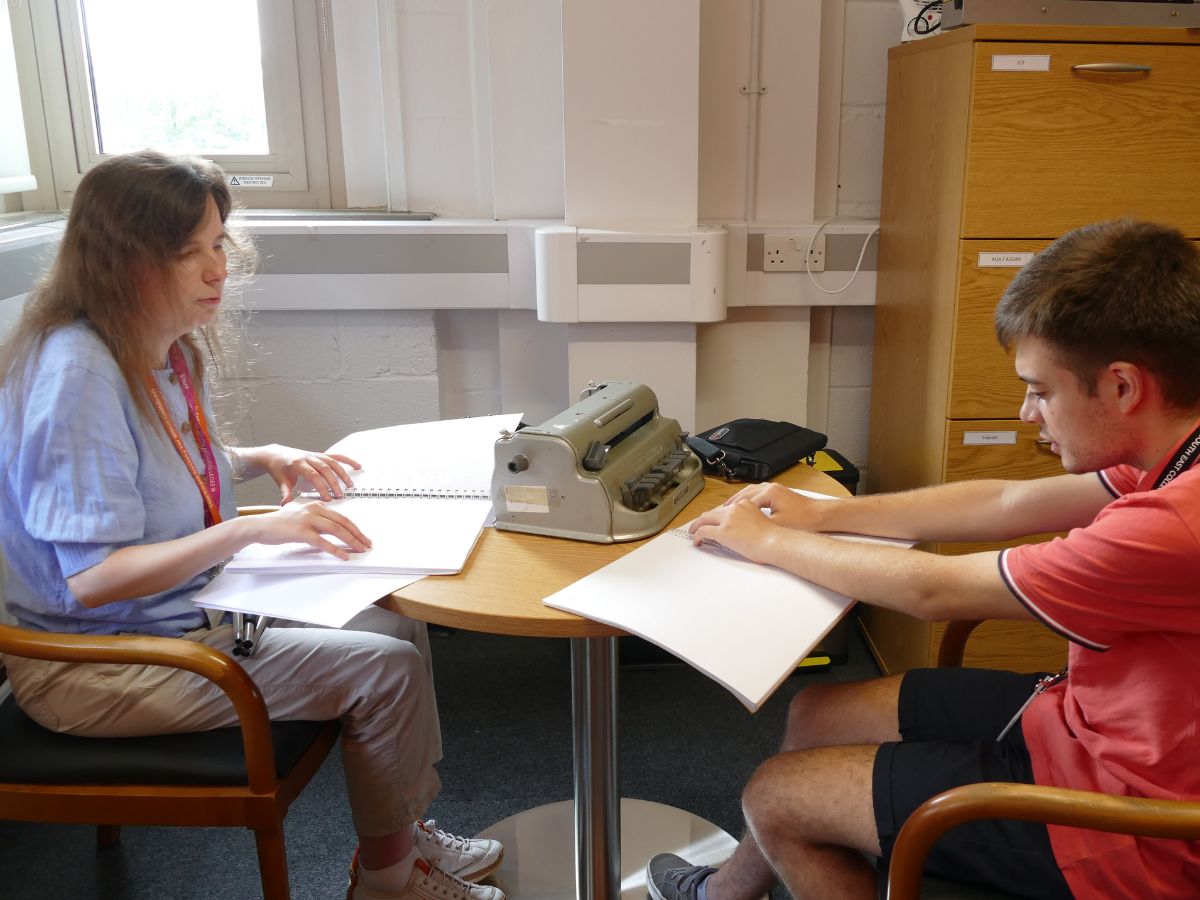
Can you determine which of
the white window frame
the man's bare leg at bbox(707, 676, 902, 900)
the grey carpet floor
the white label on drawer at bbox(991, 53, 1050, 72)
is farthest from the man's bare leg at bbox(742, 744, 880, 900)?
the white window frame

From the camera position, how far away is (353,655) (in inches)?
62.2

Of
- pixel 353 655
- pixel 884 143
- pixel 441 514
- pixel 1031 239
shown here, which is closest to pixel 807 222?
pixel 884 143

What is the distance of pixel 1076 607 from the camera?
1.14 m

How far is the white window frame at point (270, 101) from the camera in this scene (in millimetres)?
2678

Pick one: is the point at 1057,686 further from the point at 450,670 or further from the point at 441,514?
the point at 450,670

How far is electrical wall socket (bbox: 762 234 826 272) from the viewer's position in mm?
2625

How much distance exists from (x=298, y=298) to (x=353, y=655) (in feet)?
4.24

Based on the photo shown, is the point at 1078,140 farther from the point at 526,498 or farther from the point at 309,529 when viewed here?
the point at 309,529

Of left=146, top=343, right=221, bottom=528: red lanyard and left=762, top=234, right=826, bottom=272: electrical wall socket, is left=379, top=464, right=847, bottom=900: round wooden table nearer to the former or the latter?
left=146, top=343, right=221, bottom=528: red lanyard

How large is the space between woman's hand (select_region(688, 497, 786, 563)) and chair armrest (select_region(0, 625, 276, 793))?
631 millimetres

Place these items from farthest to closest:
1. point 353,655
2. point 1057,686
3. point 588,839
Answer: point 588,839, point 353,655, point 1057,686

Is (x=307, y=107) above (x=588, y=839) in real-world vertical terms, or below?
above

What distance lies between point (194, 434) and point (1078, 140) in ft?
5.78

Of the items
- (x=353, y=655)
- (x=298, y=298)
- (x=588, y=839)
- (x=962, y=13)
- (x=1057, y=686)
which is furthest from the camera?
(x=298, y=298)
